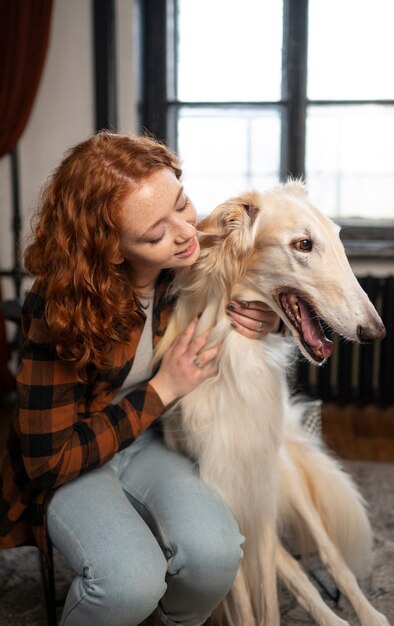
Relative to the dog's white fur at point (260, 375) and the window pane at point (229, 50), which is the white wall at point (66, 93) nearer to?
the window pane at point (229, 50)

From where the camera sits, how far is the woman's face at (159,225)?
1270 mm

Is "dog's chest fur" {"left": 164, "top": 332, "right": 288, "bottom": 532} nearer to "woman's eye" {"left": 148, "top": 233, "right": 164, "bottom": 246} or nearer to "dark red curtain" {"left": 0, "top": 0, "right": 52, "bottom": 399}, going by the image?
"woman's eye" {"left": 148, "top": 233, "right": 164, "bottom": 246}

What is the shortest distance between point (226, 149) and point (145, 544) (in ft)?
8.13

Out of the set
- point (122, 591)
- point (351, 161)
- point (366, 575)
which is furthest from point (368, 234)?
point (122, 591)

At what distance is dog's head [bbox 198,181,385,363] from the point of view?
1238mm

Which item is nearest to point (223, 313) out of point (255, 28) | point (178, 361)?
point (178, 361)

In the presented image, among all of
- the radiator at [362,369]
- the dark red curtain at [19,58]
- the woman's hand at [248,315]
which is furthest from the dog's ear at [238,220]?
the dark red curtain at [19,58]

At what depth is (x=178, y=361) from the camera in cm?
140

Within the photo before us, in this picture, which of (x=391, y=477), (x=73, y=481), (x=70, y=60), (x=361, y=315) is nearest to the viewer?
(x=361, y=315)

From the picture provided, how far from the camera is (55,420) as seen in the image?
1.31m

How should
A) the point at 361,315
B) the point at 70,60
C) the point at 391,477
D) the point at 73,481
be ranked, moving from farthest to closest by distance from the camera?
the point at 70,60
the point at 391,477
the point at 73,481
the point at 361,315

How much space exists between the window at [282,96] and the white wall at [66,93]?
0.68 ft

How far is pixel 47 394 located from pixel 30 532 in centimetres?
35

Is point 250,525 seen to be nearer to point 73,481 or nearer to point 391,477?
point 73,481
